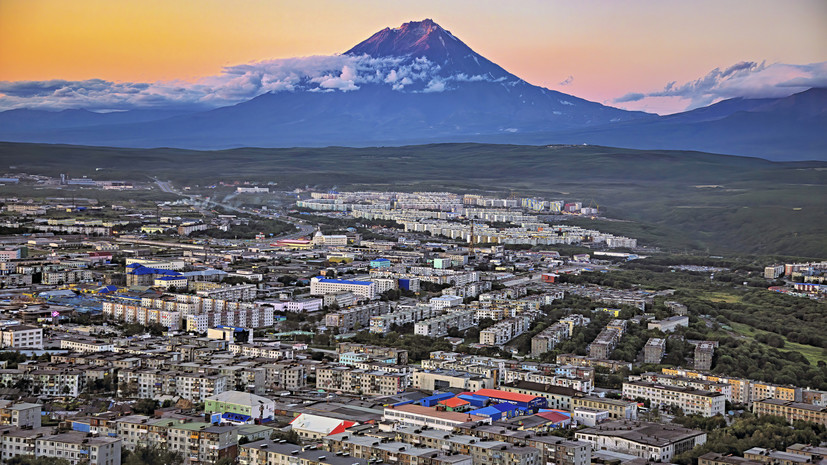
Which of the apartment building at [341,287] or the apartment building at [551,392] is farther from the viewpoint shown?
the apartment building at [341,287]

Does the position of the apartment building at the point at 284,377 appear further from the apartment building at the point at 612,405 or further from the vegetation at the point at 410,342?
the apartment building at the point at 612,405

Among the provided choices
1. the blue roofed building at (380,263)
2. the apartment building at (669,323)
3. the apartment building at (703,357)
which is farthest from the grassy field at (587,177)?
the apartment building at (703,357)

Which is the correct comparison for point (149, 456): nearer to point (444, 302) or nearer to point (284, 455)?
point (284, 455)

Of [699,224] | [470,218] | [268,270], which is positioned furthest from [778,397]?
[470,218]

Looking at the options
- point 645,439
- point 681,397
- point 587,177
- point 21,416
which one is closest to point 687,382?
point 681,397

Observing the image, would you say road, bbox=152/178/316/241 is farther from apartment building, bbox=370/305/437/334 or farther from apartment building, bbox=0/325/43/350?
apartment building, bbox=0/325/43/350

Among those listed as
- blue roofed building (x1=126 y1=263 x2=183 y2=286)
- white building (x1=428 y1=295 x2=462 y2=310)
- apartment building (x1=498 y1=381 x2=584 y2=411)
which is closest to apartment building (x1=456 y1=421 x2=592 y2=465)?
apartment building (x1=498 y1=381 x2=584 y2=411)

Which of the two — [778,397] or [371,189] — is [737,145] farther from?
[778,397]
